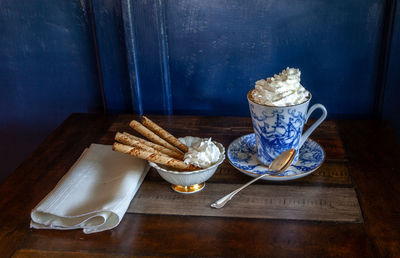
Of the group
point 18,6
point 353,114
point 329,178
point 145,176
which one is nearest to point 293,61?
point 353,114

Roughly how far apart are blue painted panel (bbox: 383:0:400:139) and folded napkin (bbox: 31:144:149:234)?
2.58 feet

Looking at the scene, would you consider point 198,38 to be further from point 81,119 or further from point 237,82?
point 81,119

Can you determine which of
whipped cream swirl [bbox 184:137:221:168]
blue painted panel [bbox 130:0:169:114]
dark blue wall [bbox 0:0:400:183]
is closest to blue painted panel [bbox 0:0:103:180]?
dark blue wall [bbox 0:0:400:183]

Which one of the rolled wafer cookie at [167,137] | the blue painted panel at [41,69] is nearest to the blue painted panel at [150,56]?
the blue painted panel at [41,69]

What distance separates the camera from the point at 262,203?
780mm

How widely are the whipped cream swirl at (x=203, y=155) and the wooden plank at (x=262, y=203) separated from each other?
68mm

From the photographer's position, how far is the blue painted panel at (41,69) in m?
1.25

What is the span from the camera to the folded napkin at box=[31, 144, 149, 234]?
0.73 meters

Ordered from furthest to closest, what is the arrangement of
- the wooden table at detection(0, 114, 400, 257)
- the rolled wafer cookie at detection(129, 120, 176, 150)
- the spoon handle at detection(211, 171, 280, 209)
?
1. the rolled wafer cookie at detection(129, 120, 176, 150)
2. the spoon handle at detection(211, 171, 280, 209)
3. the wooden table at detection(0, 114, 400, 257)

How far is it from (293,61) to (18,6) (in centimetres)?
91

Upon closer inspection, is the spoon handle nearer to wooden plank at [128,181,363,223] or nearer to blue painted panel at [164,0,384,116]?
wooden plank at [128,181,363,223]

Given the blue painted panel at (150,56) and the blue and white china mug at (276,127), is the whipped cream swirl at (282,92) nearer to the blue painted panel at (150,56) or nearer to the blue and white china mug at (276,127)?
the blue and white china mug at (276,127)

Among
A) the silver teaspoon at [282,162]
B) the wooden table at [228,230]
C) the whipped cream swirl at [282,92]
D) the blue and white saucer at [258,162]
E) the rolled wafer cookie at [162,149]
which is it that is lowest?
the wooden table at [228,230]

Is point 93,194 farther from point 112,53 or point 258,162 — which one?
point 112,53
